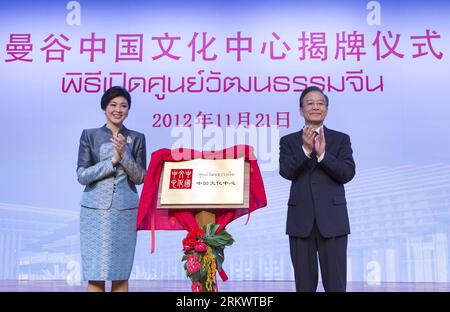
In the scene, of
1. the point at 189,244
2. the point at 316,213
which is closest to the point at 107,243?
the point at 189,244

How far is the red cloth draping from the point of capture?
3840 mm

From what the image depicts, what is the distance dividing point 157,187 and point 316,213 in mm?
946

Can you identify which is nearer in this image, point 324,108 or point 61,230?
point 324,108

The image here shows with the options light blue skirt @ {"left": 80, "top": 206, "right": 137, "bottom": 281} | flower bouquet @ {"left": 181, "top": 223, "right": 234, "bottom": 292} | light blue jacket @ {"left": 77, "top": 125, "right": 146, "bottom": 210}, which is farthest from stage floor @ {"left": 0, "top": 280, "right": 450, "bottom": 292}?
flower bouquet @ {"left": 181, "top": 223, "right": 234, "bottom": 292}

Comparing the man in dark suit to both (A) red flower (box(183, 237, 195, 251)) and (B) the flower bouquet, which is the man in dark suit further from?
(A) red flower (box(183, 237, 195, 251))

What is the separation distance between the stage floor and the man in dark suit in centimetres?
84

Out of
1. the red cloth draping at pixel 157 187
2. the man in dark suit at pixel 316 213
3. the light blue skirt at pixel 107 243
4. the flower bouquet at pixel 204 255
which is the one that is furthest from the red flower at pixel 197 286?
the light blue skirt at pixel 107 243

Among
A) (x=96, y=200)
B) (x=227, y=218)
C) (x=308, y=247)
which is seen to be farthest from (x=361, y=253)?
(x=96, y=200)

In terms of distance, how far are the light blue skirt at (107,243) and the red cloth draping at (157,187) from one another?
0.89 ft

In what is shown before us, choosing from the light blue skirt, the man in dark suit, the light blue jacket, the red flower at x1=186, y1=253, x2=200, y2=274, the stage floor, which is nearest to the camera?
the red flower at x1=186, y1=253, x2=200, y2=274

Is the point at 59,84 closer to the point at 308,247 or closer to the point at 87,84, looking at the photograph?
the point at 87,84
